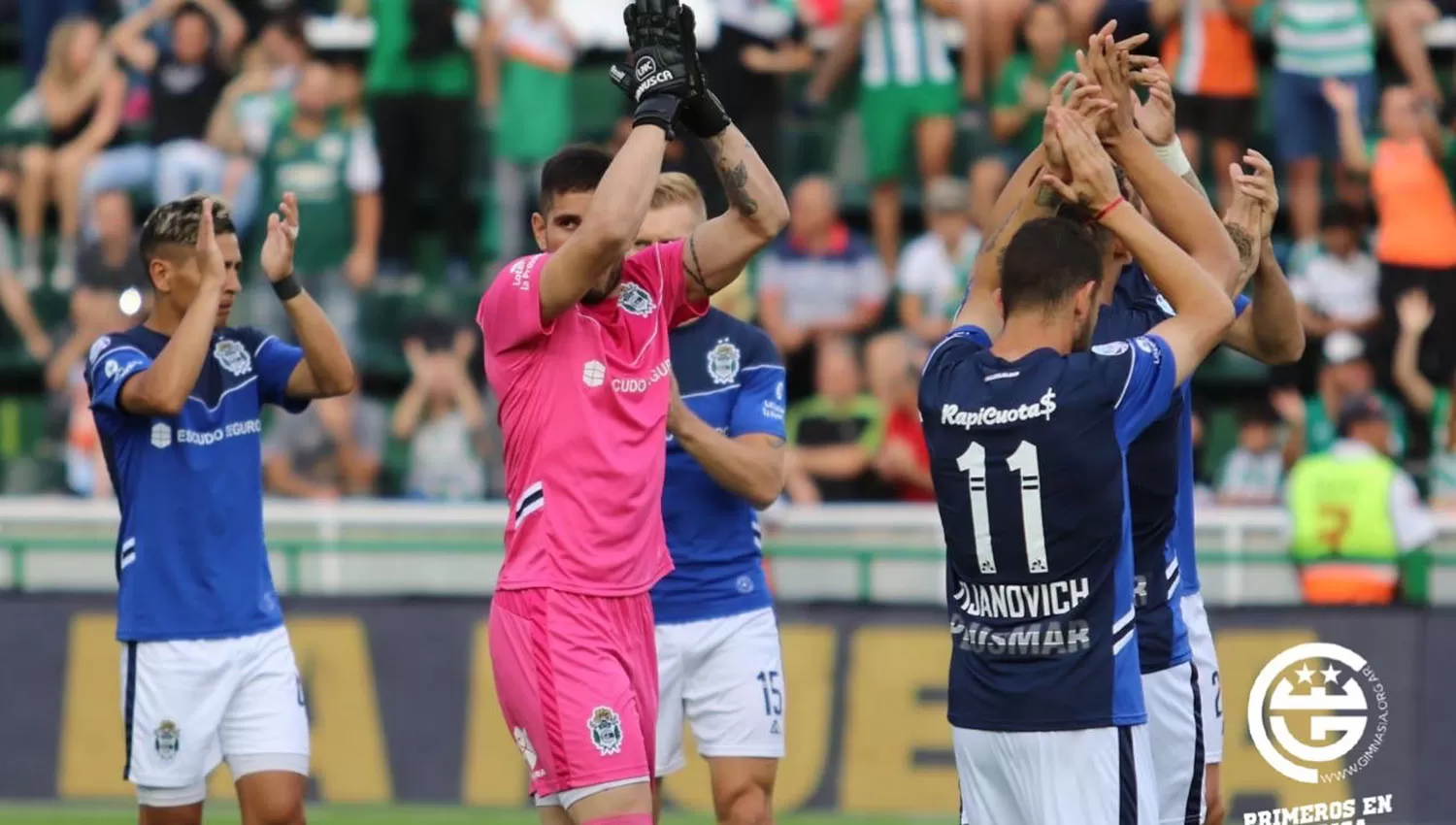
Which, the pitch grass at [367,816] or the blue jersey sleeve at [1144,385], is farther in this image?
the pitch grass at [367,816]

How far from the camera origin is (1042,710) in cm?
582

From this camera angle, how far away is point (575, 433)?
21.1 ft

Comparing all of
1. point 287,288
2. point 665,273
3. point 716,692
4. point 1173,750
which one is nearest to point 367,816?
point 716,692

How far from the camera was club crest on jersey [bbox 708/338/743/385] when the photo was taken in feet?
27.0

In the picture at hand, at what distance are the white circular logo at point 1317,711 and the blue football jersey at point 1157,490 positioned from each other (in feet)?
8.14

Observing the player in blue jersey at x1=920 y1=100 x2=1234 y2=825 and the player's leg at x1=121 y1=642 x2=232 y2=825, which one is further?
the player's leg at x1=121 y1=642 x2=232 y2=825

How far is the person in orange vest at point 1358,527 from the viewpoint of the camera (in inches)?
452

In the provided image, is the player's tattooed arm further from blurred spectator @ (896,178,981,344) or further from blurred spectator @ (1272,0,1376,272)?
blurred spectator @ (1272,0,1376,272)

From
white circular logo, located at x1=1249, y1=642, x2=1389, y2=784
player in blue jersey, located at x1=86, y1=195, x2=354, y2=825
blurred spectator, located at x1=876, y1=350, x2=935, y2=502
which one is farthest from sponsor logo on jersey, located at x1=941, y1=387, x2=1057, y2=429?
blurred spectator, located at x1=876, y1=350, x2=935, y2=502

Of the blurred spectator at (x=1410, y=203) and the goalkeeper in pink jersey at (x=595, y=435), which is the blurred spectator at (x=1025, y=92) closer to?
the blurred spectator at (x=1410, y=203)

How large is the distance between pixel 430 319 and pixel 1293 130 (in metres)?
5.57

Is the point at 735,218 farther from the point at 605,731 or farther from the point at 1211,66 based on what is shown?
the point at 1211,66

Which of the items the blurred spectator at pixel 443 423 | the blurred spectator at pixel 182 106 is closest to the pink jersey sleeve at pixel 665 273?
the blurred spectator at pixel 443 423

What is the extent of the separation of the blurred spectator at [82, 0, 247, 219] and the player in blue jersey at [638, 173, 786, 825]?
768 centimetres
